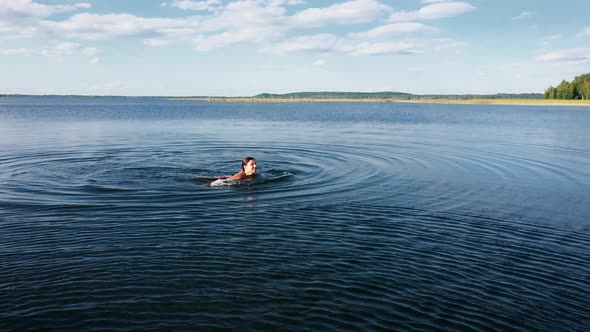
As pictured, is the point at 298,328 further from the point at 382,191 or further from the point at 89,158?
the point at 89,158

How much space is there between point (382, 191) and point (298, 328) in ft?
36.1

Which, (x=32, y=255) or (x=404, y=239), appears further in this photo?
(x=404, y=239)

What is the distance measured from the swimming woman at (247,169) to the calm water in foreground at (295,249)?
0.63 m

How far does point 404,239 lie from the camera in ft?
40.1

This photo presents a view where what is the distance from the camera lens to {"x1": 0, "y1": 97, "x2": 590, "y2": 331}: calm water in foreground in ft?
26.9

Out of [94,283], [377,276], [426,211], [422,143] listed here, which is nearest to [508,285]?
[377,276]

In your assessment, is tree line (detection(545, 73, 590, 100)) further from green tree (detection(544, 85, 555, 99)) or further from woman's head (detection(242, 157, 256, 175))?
woman's head (detection(242, 157, 256, 175))

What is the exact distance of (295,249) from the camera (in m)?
11.3

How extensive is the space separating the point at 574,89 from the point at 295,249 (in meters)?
191

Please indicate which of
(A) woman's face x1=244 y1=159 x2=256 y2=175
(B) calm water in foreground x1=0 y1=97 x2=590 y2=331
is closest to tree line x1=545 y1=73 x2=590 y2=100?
(B) calm water in foreground x1=0 y1=97 x2=590 y2=331

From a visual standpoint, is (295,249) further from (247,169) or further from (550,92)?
(550,92)

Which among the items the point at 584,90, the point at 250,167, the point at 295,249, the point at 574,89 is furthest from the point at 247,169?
the point at 574,89

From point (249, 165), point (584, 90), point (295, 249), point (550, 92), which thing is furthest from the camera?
point (550, 92)

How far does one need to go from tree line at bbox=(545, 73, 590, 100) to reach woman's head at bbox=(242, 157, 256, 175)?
580 feet
